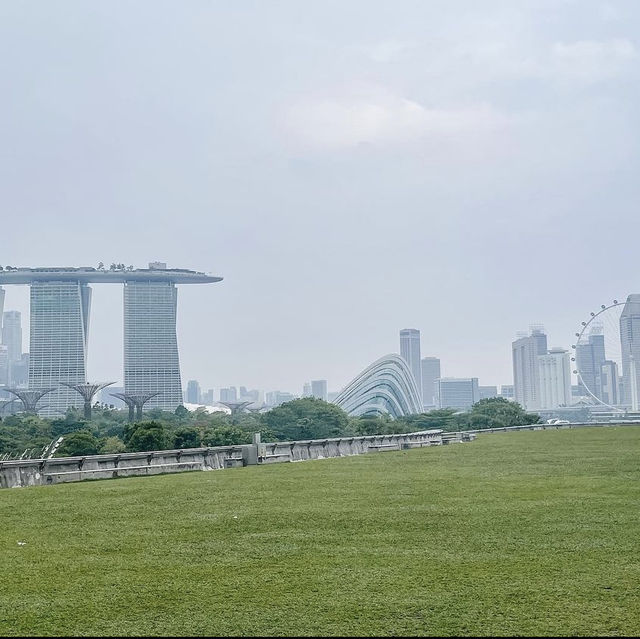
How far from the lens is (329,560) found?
8.29 m

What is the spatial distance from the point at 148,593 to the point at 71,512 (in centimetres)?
562

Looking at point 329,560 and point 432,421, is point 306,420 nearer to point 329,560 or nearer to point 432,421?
point 432,421

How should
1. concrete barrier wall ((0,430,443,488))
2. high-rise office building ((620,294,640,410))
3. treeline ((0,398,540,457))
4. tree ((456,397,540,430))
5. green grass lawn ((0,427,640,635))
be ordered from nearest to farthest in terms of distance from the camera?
1. green grass lawn ((0,427,640,635))
2. concrete barrier wall ((0,430,443,488))
3. treeline ((0,398,540,457))
4. tree ((456,397,540,430))
5. high-rise office building ((620,294,640,410))

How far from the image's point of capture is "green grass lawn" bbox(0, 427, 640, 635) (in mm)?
6328

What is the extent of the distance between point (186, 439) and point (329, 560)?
4743 centimetres

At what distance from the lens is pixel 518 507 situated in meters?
11.6

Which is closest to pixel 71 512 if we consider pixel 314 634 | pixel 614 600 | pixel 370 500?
pixel 370 500

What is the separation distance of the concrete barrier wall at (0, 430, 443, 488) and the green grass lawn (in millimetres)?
3627

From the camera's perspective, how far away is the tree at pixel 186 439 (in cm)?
5359

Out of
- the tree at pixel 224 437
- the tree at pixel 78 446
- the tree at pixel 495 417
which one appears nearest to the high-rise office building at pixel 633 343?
the tree at pixel 495 417

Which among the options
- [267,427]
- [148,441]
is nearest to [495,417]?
[267,427]

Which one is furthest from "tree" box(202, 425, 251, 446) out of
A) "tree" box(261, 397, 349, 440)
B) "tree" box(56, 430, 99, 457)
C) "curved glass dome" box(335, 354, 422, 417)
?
"curved glass dome" box(335, 354, 422, 417)

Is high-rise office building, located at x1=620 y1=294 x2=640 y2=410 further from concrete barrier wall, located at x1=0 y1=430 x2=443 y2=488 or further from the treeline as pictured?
concrete barrier wall, located at x1=0 y1=430 x2=443 y2=488

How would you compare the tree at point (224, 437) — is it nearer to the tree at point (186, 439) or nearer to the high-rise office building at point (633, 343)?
the tree at point (186, 439)
